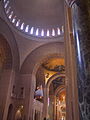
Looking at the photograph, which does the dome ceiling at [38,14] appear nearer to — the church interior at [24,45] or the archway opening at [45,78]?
the church interior at [24,45]

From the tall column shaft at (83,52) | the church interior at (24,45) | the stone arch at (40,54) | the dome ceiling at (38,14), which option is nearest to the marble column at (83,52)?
the tall column shaft at (83,52)

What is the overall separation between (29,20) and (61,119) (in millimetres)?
18547

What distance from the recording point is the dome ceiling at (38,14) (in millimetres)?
11716

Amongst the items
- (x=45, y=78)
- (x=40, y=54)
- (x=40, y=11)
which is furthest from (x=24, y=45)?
(x=45, y=78)

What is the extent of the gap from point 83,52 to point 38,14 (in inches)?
492

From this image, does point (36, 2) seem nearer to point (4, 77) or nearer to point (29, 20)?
point (29, 20)

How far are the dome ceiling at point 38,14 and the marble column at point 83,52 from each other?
10.3 meters

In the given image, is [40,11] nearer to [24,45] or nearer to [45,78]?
[24,45]

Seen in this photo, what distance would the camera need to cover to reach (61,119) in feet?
75.0

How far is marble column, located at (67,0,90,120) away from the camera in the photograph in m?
1.33

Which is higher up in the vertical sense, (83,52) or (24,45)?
(24,45)

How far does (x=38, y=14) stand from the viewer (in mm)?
13055

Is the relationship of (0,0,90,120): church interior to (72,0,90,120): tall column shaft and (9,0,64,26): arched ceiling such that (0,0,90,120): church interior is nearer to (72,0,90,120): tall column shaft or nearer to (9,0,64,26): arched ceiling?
(9,0,64,26): arched ceiling

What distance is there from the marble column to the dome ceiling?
1029 centimetres
